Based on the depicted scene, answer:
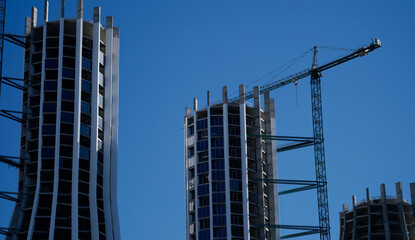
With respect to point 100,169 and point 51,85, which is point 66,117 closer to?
point 51,85

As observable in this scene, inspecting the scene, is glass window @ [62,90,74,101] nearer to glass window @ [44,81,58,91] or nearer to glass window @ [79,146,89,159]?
glass window @ [44,81,58,91]

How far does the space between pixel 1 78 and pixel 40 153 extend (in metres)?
19.8

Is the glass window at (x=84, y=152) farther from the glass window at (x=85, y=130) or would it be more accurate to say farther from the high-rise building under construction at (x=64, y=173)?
the glass window at (x=85, y=130)

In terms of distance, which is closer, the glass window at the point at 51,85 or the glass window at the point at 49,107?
the glass window at the point at 49,107

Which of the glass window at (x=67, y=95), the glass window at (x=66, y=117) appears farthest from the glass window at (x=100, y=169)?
the glass window at (x=67, y=95)

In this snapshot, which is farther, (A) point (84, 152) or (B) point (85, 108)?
(B) point (85, 108)

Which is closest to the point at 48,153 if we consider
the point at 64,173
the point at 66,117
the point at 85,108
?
the point at 64,173

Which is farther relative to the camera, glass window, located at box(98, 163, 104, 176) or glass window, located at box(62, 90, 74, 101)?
glass window, located at box(62, 90, 74, 101)

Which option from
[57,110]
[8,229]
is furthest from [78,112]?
[8,229]

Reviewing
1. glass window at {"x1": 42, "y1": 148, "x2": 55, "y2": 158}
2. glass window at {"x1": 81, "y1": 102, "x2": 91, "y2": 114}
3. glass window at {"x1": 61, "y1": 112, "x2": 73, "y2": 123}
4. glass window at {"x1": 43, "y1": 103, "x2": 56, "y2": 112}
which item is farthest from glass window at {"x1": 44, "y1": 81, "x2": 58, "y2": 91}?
glass window at {"x1": 42, "y1": 148, "x2": 55, "y2": 158}

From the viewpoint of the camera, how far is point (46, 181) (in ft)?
628

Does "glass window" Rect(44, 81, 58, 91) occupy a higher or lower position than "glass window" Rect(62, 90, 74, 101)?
higher

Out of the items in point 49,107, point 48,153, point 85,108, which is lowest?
point 48,153

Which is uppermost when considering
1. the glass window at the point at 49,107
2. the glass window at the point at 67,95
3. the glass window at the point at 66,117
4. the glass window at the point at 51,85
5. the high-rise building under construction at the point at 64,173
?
the glass window at the point at 51,85
